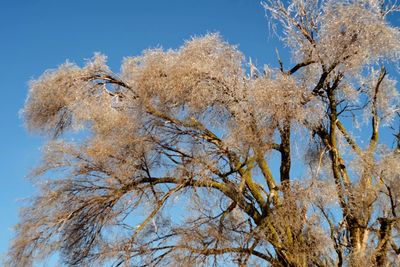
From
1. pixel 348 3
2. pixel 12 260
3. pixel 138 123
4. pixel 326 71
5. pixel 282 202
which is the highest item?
pixel 348 3

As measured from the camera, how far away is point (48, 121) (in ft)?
35.6

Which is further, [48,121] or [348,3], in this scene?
[48,121]

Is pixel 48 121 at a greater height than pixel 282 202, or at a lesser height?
greater

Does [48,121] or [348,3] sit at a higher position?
[348,3]

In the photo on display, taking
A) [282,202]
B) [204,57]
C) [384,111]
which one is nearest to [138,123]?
[204,57]

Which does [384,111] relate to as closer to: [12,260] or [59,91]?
[59,91]

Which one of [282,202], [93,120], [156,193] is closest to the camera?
[282,202]

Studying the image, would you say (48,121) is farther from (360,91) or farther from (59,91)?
(360,91)

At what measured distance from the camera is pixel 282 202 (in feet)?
28.9

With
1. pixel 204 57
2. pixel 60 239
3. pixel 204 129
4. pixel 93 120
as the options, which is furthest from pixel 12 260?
pixel 204 57

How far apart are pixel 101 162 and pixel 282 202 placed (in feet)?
8.98

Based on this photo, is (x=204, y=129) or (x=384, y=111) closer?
(x=204, y=129)

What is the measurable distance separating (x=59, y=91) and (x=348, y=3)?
5.01m

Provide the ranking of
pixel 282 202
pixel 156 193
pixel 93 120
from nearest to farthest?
pixel 282 202 < pixel 156 193 < pixel 93 120
